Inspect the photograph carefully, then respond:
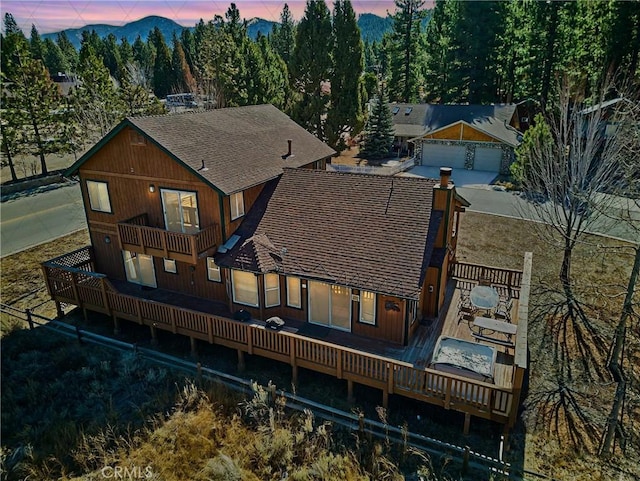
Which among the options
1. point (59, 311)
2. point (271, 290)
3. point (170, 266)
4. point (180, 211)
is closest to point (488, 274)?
point (271, 290)

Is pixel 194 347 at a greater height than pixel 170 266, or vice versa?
pixel 170 266

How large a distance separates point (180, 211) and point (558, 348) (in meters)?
12.7

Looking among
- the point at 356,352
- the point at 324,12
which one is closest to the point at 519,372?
the point at 356,352

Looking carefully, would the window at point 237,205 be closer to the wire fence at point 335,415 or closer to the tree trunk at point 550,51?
the wire fence at point 335,415

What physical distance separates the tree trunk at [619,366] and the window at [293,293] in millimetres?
8054

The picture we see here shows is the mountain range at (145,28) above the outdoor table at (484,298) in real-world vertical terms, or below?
above

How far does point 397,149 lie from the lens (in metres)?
43.2

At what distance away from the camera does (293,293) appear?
1289 centimetres

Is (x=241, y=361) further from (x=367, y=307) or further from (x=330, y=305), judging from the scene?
(x=367, y=307)

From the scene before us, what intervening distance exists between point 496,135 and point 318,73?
1544 cm

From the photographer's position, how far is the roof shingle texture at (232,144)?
13.5 m

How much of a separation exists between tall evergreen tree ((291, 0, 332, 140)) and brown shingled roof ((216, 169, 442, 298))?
886 inches

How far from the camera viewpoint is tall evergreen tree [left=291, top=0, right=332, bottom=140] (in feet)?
111

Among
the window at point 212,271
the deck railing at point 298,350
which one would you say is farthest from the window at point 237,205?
the deck railing at point 298,350
